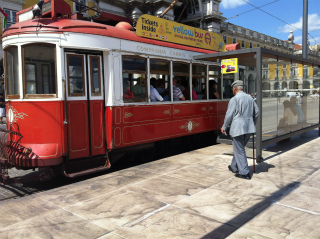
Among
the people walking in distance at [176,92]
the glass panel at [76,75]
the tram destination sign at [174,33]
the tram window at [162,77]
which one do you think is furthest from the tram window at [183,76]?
the glass panel at [76,75]

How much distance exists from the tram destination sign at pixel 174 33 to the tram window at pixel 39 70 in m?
2.14

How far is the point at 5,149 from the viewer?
5496 mm

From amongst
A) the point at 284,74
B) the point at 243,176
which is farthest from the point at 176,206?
the point at 284,74

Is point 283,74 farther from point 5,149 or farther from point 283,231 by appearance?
point 5,149

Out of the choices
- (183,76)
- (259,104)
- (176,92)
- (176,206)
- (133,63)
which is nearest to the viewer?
(176,206)

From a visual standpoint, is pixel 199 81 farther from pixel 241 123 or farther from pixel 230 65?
pixel 241 123

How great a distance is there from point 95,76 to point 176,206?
3.04 m

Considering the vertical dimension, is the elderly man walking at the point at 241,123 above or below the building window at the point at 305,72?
below

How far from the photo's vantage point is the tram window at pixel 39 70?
5391 mm

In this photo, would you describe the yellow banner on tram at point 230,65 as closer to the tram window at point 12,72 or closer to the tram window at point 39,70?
the tram window at point 39,70

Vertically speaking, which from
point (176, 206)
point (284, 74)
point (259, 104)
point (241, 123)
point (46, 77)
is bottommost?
point (176, 206)

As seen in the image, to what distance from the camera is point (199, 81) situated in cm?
841

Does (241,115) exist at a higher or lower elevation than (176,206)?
higher

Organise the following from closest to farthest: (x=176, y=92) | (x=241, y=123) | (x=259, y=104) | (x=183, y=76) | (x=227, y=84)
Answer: (x=241, y=123), (x=259, y=104), (x=176, y=92), (x=183, y=76), (x=227, y=84)
